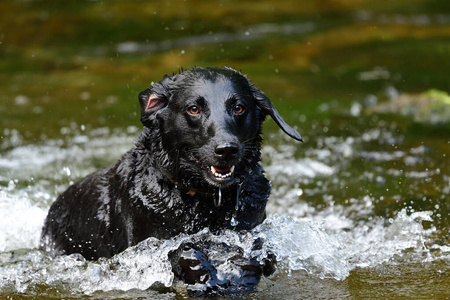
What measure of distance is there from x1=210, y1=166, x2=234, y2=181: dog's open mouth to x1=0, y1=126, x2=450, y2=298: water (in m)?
0.46

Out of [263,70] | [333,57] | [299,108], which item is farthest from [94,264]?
[333,57]

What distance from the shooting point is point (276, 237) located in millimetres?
5324

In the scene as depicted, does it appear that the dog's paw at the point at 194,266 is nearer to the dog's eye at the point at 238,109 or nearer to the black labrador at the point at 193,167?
the black labrador at the point at 193,167

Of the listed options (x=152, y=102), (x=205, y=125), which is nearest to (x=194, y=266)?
(x=205, y=125)

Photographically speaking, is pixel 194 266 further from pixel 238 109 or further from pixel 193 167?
pixel 238 109

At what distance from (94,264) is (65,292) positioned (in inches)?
14.2

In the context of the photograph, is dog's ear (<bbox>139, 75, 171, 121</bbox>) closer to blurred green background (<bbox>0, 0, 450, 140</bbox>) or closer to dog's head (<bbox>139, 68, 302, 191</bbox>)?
dog's head (<bbox>139, 68, 302, 191</bbox>)

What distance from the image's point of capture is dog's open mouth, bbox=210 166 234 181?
14.9 feet

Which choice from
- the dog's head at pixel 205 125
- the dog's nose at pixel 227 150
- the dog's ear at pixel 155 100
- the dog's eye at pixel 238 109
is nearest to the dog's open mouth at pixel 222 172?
the dog's head at pixel 205 125

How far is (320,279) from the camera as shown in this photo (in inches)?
199

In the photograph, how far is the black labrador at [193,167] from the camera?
4.59 meters

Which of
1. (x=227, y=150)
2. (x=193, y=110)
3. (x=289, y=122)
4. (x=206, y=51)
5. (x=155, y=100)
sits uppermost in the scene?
(x=206, y=51)

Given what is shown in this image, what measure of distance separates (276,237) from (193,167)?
1.08 m

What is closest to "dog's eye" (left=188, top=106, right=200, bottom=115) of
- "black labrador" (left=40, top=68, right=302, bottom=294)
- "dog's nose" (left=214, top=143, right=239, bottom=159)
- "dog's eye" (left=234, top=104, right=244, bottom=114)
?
"black labrador" (left=40, top=68, right=302, bottom=294)
